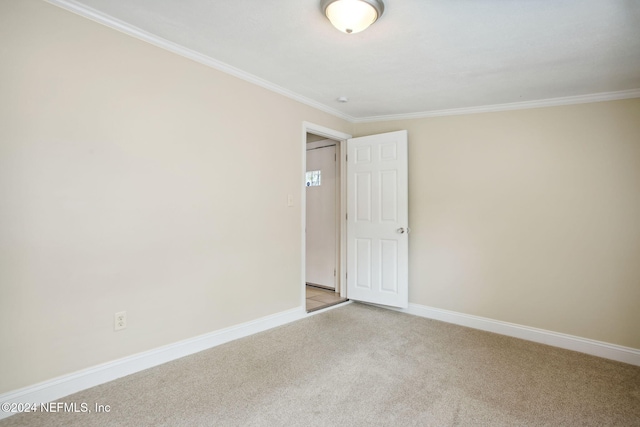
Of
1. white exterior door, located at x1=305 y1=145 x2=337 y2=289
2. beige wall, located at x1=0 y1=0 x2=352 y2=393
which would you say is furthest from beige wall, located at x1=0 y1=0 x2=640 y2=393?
white exterior door, located at x1=305 y1=145 x2=337 y2=289

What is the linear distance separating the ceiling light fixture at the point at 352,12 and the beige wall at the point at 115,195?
1.30 metres

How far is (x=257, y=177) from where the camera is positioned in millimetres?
3105

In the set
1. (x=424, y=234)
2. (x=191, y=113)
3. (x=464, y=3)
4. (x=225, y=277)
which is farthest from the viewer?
(x=424, y=234)

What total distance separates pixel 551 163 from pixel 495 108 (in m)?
0.76

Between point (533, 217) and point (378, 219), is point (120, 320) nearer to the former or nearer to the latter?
point (378, 219)

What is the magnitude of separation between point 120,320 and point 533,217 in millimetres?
3582

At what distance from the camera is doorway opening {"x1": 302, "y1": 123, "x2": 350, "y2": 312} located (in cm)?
433

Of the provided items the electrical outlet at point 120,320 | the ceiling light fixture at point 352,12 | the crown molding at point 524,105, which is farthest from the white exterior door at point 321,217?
the electrical outlet at point 120,320

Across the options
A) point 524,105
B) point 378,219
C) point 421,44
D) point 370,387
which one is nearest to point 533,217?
point 524,105

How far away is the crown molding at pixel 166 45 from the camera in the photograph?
2.02m

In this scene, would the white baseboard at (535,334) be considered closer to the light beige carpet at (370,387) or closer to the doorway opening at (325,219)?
the light beige carpet at (370,387)

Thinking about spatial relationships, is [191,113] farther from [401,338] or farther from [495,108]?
[495,108]

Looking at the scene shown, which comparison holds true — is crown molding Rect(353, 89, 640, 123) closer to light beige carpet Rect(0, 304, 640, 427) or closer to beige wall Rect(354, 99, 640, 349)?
beige wall Rect(354, 99, 640, 349)

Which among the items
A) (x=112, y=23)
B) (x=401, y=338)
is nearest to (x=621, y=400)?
(x=401, y=338)
